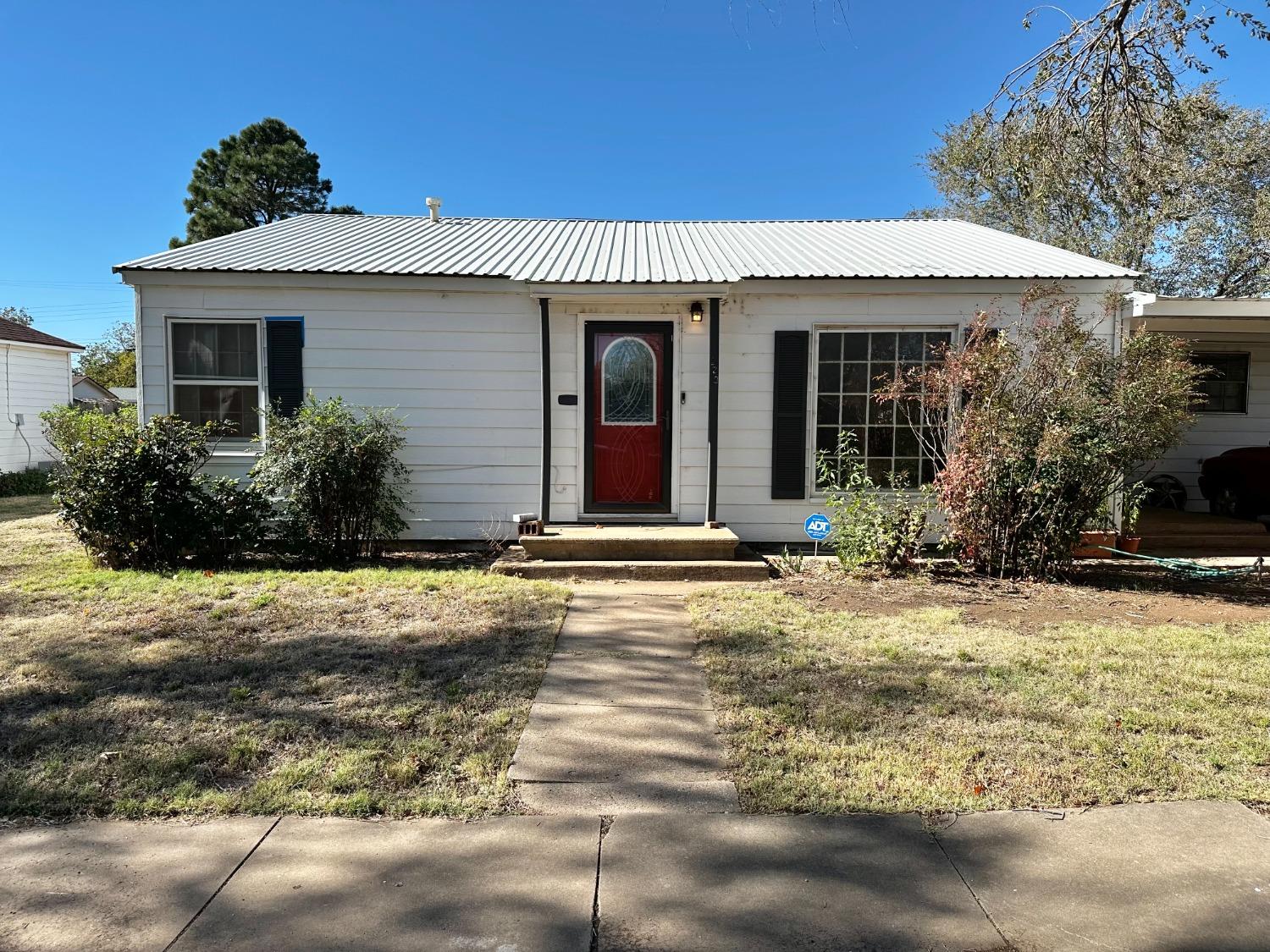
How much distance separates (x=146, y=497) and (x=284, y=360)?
6.10ft

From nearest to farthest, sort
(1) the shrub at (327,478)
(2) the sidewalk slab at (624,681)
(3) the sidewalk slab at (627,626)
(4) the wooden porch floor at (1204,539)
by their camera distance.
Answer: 1. (2) the sidewalk slab at (624,681)
2. (3) the sidewalk slab at (627,626)
3. (1) the shrub at (327,478)
4. (4) the wooden porch floor at (1204,539)

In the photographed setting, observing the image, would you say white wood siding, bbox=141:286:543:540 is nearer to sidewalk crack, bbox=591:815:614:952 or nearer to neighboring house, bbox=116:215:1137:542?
neighboring house, bbox=116:215:1137:542

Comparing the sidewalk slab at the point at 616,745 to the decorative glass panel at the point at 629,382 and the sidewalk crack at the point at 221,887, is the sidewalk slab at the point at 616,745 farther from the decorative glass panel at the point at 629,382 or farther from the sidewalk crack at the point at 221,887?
the decorative glass panel at the point at 629,382

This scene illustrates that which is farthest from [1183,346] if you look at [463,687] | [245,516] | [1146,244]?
[1146,244]

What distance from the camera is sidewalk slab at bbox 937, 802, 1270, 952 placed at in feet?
7.35

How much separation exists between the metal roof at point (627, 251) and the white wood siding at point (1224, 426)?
292 centimetres

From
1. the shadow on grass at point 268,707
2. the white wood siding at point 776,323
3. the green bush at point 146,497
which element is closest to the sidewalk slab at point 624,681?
the shadow on grass at point 268,707

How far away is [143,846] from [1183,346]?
748cm

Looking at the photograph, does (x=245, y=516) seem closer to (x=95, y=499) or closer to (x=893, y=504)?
(x=95, y=499)

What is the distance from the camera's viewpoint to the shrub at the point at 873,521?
684 cm

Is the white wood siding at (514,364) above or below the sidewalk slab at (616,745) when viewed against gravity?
above

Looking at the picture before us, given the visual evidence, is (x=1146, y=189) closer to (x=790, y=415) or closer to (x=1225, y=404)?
(x=790, y=415)

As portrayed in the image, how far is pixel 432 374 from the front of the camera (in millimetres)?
7762

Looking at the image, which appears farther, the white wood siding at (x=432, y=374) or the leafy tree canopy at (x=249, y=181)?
the leafy tree canopy at (x=249, y=181)
